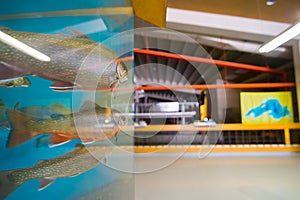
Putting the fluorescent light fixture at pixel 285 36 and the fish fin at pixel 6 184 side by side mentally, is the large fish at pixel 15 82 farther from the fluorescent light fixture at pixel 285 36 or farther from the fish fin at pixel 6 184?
the fluorescent light fixture at pixel 285 36

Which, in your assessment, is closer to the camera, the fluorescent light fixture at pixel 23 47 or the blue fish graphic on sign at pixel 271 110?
the fluorescent light fixture at pixel 23 47

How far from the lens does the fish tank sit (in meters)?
0.61

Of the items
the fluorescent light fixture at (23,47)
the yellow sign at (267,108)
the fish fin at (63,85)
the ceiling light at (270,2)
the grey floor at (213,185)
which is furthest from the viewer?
the yellow sign at (267,108)

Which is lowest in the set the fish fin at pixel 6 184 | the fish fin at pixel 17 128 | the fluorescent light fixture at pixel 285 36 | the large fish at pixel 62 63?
the fish fin at pixel 6 184

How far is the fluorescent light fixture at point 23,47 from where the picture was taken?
→ 0.56 metres

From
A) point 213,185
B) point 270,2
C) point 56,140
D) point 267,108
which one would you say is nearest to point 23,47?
point 56,140

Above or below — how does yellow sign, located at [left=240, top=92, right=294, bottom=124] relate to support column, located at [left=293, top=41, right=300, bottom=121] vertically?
below

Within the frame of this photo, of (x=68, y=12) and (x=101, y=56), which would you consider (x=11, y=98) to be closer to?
(x=101, y=56)

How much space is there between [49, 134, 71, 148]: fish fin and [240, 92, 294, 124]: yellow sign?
4.32 metres

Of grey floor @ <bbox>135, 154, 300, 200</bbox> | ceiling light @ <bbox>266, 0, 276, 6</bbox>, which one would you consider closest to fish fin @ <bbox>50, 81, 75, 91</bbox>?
grey floor @ <bbox>135, 154, 300, 200</bbox>

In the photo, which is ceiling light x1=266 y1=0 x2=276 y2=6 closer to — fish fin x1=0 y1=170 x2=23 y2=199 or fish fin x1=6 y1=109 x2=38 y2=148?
fish fin x1=6 y1=109 x2=38 y2=148

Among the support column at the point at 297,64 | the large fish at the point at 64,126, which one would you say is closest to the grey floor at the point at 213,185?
the large fish at the point at 64,126

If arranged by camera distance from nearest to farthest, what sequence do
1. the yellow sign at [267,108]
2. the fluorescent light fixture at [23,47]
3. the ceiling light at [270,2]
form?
the fluorescent light fixture at [23,47] < the ceiling light at [270,2] < the yellow sign at [267,108]

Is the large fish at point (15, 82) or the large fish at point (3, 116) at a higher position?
the large fish at point (15, 82)
